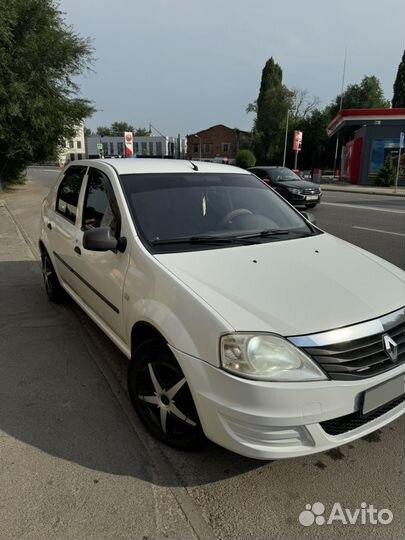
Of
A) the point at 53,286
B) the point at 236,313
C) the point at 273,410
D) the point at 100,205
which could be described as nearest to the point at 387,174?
the point at 53,286

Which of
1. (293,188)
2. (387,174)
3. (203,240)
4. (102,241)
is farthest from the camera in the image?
(387,174)

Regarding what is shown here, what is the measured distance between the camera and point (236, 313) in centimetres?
210

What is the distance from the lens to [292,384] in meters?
1.96

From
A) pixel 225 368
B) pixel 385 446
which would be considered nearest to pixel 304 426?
pixel 225 368

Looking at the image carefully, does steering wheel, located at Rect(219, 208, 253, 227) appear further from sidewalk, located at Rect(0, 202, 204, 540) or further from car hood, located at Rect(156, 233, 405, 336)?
sidewalk, located at Rect(0, 202, 204, 540)

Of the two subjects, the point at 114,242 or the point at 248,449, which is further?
the point at 114,242

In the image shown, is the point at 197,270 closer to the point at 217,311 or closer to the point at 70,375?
the point at 217,311

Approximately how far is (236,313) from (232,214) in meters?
1.40

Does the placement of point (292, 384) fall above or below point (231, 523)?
above

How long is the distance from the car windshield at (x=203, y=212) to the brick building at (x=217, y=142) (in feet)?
268

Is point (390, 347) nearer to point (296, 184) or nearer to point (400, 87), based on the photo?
point (296, 184)

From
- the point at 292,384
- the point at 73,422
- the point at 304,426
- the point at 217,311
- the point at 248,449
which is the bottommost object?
the point at 73,422

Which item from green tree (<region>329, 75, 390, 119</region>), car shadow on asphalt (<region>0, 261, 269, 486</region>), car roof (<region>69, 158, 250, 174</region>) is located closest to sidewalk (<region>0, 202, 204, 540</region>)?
car shadow on asphalt (<region>0, 261, 269, 486</region>)

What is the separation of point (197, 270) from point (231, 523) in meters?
1.32
